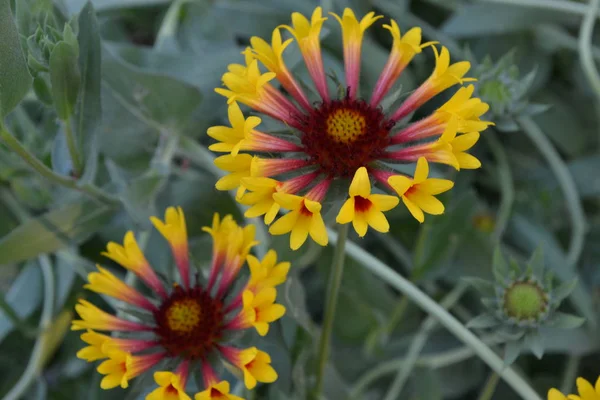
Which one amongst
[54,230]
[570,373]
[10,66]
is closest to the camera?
[10,66]

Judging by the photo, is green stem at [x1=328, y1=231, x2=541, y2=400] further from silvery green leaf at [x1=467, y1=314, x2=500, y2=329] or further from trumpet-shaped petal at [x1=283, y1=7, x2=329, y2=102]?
trumpet-shaped petal at [x1=283, y1=7, x2=329, y2=102]

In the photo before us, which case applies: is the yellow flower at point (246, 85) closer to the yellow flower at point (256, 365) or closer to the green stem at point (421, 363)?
the yellow flower at point (256, 365)

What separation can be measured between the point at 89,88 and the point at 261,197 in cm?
33

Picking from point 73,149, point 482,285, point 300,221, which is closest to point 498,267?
point 482,285

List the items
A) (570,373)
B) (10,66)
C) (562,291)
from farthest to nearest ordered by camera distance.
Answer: (570,373)
(562,291)
(10,66)

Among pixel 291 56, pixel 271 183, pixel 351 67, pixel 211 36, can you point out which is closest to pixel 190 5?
pixel 211 36

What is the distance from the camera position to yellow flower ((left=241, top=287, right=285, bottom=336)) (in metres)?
0.64

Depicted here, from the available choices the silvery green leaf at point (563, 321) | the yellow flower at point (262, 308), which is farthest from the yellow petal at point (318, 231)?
the silvery green leaf at point (563, 321)

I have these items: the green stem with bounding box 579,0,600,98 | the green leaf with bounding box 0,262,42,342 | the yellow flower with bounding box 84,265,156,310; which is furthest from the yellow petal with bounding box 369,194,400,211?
the green leaf with bounding box 0,262,42,342

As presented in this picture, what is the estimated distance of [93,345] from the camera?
683 mm

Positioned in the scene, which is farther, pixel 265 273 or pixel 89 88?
pixel 89 88

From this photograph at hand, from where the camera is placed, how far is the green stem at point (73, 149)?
2.59 ft

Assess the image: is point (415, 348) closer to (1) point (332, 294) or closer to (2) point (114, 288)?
(1) point (332, 294)

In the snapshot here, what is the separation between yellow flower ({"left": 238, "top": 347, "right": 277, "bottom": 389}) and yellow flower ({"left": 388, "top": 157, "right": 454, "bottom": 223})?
206mm
